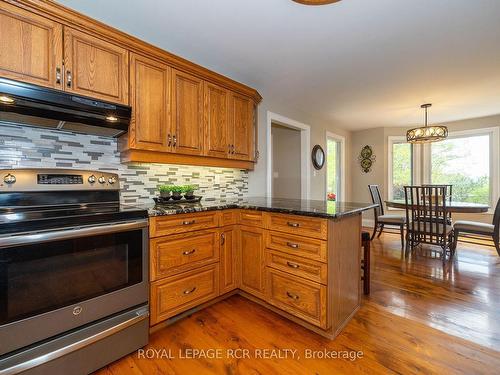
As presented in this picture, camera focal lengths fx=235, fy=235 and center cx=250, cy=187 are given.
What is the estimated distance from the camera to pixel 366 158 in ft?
18.2

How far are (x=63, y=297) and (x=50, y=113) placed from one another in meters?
1.07

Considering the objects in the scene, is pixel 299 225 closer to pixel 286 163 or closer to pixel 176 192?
pixel 176 192

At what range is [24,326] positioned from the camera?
3.76 ft

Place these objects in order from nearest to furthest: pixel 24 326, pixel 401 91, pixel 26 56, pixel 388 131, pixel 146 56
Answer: pixel 24 326 < pixel 26 56 < pixel 146 56 < pixel 401 91 < pixel 388 131

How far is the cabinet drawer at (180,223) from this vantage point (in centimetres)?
166

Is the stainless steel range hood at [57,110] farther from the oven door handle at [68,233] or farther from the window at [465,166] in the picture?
the window at [465,166]

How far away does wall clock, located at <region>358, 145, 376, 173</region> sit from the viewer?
549 centimetres

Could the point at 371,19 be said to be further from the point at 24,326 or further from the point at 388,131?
the point at 388,131

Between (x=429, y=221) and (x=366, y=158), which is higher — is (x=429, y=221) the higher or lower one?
the lower one

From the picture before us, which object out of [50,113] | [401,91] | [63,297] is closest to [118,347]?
[63,297]

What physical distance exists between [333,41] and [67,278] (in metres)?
2.53

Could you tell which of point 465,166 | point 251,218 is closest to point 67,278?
point 251,218

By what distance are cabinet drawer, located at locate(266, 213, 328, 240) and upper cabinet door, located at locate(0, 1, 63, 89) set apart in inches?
68.0

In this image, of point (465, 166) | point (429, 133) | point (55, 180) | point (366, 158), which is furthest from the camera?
point (366, 158)
